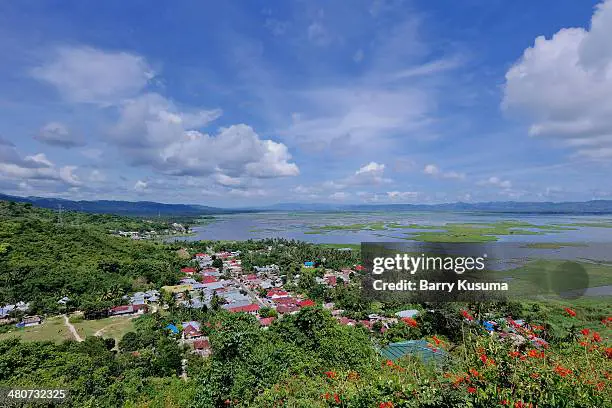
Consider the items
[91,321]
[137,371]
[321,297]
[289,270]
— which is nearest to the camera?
[137,371]

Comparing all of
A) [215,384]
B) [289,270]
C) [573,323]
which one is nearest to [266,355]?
[215,384]

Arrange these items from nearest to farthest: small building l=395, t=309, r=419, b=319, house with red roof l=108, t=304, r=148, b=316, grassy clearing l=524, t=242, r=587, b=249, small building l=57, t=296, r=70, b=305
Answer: small building l=395, t=309, r=419, b=319 → house with red roof l=108, t=304, r=148, b=316 → small building l=57, t=296, r=70, b=305 → grassy clearing l=524, t=242, r=587, b=249

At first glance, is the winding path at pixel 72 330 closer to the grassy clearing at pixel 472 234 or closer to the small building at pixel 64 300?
the small building at pixel 64 300

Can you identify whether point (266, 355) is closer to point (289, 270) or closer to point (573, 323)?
point (573, 323)

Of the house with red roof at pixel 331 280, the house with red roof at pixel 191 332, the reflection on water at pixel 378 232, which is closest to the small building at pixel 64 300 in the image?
the house with red roof at pixel 191 332

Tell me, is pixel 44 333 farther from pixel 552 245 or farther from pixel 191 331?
pixel 552 245

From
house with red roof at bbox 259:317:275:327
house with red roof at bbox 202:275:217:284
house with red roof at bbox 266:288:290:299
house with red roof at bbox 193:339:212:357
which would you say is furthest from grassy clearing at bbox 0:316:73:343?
house with red roof at bbox 266:288:290:299

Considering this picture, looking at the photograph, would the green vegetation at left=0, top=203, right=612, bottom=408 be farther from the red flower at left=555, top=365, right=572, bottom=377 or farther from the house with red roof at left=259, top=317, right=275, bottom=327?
the house with red roof at left=259, top=317, right=275, bottom=327
